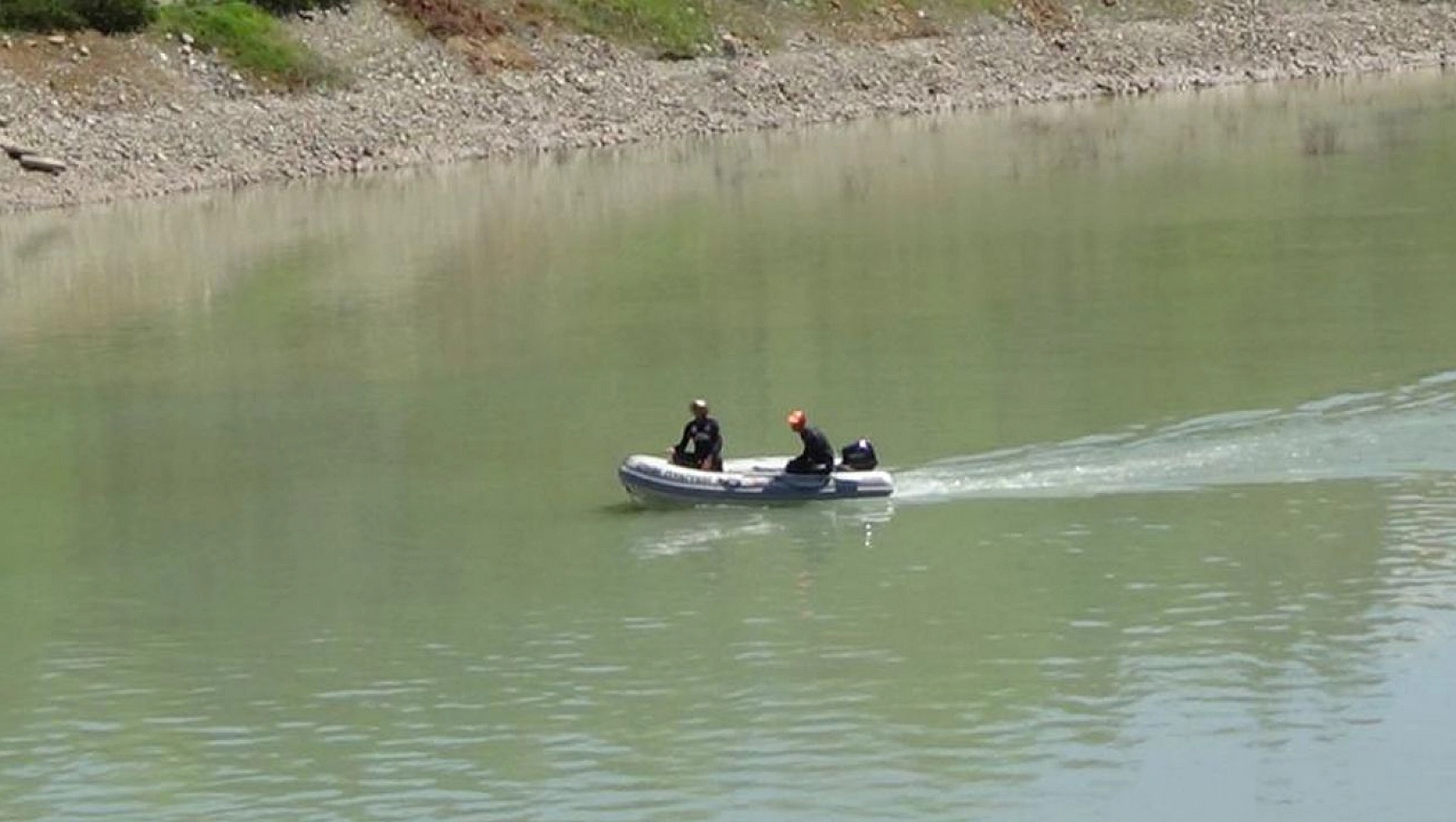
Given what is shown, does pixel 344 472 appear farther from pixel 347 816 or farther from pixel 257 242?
pixel 257 242

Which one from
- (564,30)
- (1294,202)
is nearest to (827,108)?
(564,30)

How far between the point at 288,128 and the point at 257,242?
42.0ft

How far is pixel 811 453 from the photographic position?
34906 millimetres

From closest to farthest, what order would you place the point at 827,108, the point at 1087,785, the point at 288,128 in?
the point at 1087,785
the point at 288,128
the point at 827,108

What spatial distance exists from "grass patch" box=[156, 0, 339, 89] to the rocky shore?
70 centimetres

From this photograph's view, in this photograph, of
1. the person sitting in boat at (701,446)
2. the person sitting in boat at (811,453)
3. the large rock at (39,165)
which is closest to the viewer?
the person sitting in boat at (811,453)

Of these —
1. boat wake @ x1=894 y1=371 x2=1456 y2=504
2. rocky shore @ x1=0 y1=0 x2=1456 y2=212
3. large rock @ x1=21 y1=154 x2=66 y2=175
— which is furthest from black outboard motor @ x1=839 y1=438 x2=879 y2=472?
large rock @ x1=21 y1=154 x2=66 y2=175

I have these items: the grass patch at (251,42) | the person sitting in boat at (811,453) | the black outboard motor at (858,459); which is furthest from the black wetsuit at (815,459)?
the grass patch at (251,42)

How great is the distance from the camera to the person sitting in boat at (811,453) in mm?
34719

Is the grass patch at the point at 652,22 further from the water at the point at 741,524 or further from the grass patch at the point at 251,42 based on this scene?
the water at the point at 741,524

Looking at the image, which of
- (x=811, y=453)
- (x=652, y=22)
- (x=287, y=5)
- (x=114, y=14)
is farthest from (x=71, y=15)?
(x=811, y=453)

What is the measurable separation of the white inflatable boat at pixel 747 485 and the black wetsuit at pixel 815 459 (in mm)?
68

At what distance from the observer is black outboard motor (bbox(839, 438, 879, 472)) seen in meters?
35.1

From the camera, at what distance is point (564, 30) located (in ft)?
282
